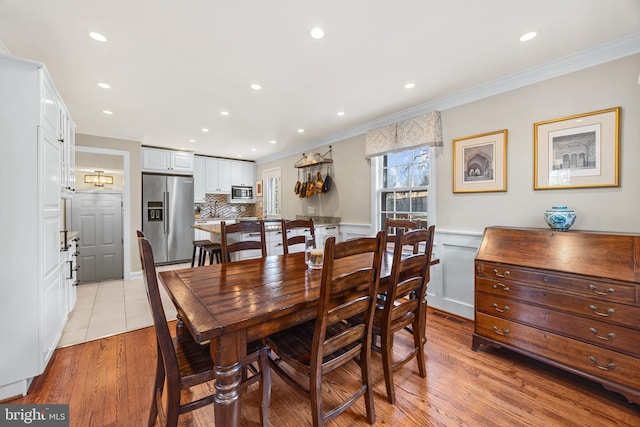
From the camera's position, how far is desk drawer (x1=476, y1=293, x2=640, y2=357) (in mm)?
1589

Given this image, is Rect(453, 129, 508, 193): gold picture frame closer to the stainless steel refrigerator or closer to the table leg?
the table leg

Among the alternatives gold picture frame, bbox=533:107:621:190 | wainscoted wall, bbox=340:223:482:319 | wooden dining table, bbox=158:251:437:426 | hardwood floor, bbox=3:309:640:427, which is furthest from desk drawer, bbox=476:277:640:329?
wooden dining table, bbox=158:251:437:426

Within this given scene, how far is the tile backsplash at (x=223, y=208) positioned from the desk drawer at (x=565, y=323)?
5445 mm

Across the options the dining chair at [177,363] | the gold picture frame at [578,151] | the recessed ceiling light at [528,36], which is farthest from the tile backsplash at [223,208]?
the recessed ceiling light at [528,36]

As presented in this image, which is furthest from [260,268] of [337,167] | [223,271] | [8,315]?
[337,167]

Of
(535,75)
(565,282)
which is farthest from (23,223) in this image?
(535,75)

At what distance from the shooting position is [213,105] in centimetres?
309

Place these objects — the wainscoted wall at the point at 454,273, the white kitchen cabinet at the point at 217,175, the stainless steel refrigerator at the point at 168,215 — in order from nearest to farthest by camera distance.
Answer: the wainscoted wall at the point at 454,273, the stainless steel refrigerator at the point at 168,215, the white kitchen cabinet at the point at 217,175

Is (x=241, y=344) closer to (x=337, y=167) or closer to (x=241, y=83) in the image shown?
(x=241, y=83)

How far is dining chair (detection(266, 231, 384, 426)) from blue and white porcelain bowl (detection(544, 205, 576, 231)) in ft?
5.68

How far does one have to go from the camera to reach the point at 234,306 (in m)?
1.16

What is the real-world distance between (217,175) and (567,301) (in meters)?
6.19

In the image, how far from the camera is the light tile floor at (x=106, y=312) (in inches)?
99.4

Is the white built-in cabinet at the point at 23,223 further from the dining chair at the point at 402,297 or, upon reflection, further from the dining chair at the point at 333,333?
the dining chair at the point at 402,297
